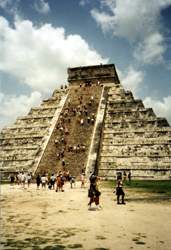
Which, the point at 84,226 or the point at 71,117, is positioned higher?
the point at 71,117

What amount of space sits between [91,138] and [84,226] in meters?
19.3

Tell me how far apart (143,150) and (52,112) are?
35.7 feet

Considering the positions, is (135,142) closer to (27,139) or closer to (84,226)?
(27,139)

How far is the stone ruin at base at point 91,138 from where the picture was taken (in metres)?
27.1

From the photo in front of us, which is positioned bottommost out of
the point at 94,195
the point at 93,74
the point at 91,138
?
the point at 94,195

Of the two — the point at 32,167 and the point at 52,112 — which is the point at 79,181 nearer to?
the point at 32,167

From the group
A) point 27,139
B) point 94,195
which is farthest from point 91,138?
point 94,195

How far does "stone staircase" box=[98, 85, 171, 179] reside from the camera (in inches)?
1059

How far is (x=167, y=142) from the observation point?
28.1 meters

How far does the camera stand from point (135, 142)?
28812 mm

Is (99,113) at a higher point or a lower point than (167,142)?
higher

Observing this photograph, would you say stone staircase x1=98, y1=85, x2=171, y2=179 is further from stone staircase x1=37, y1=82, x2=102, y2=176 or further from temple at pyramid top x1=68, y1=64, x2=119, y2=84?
temple at pyramid top x1=68, y1=64, x2=119, y2=84

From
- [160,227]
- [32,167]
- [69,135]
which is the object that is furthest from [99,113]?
[160,227]

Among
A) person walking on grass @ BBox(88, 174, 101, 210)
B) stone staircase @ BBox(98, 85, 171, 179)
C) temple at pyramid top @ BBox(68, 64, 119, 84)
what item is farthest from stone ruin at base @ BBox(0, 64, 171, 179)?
person walking on grass @ BBox(88, 174, 101, 210)
